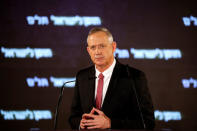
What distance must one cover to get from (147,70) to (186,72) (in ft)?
1.88

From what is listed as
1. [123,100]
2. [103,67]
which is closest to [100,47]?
[103,67]

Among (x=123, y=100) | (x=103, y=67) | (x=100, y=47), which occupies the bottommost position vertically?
(x=123, y=100)

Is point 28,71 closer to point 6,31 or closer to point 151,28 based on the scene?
point 6,31

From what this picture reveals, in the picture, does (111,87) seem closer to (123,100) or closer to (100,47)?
(123,100)

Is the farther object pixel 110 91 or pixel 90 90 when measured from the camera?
pixel 90 90

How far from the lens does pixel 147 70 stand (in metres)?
3.62

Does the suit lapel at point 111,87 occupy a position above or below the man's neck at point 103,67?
below

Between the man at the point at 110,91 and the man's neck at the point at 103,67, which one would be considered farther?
the man's neck at the point at 103,67

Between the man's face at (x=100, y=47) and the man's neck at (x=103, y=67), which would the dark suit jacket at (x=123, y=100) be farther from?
the man's face at (x=100, y=47)

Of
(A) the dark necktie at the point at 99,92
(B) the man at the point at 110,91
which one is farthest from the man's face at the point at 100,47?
(A) the dark necktie at the point at 99,92

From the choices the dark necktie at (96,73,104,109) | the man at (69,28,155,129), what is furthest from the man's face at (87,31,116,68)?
the dark necktie at (96,73,104,109)

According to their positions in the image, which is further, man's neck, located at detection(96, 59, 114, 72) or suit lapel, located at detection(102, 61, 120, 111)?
man's neck, located at detection(96, 59, 114, 72)

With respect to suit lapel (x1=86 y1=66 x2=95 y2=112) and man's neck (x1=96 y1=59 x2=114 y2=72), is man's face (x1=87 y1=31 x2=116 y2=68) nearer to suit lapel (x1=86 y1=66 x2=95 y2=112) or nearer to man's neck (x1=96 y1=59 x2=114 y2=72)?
man's neck (x1=96 y1=59 x2=114 y2=72)

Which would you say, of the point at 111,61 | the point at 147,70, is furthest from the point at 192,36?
the point at 111,61
